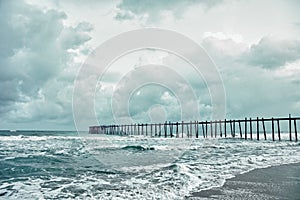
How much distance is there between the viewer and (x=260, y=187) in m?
7.92

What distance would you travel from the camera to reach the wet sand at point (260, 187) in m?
6.94

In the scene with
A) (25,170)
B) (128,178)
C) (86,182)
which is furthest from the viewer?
(25,170)

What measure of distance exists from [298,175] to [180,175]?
411cm

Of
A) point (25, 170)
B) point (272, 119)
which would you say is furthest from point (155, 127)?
point (25, 170)

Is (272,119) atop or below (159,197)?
atop

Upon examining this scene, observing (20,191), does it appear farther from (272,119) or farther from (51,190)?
(272,119)

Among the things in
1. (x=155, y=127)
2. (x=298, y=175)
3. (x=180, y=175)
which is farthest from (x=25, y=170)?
(x=155, y=127)

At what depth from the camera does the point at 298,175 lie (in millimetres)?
9820

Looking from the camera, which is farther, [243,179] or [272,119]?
[272,119]

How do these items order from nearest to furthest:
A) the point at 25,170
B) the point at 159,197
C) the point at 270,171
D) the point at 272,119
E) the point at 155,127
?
the point at 159,197 < the point at 270,171 < the point at 25,170 < the point at 272,119 < the point at 155,127

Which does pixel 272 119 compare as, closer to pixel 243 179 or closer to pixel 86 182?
pixel 243 179

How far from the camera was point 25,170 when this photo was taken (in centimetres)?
1169

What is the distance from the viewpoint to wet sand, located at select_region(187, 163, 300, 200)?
6.94m

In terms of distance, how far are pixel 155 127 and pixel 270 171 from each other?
55941 millimetres
